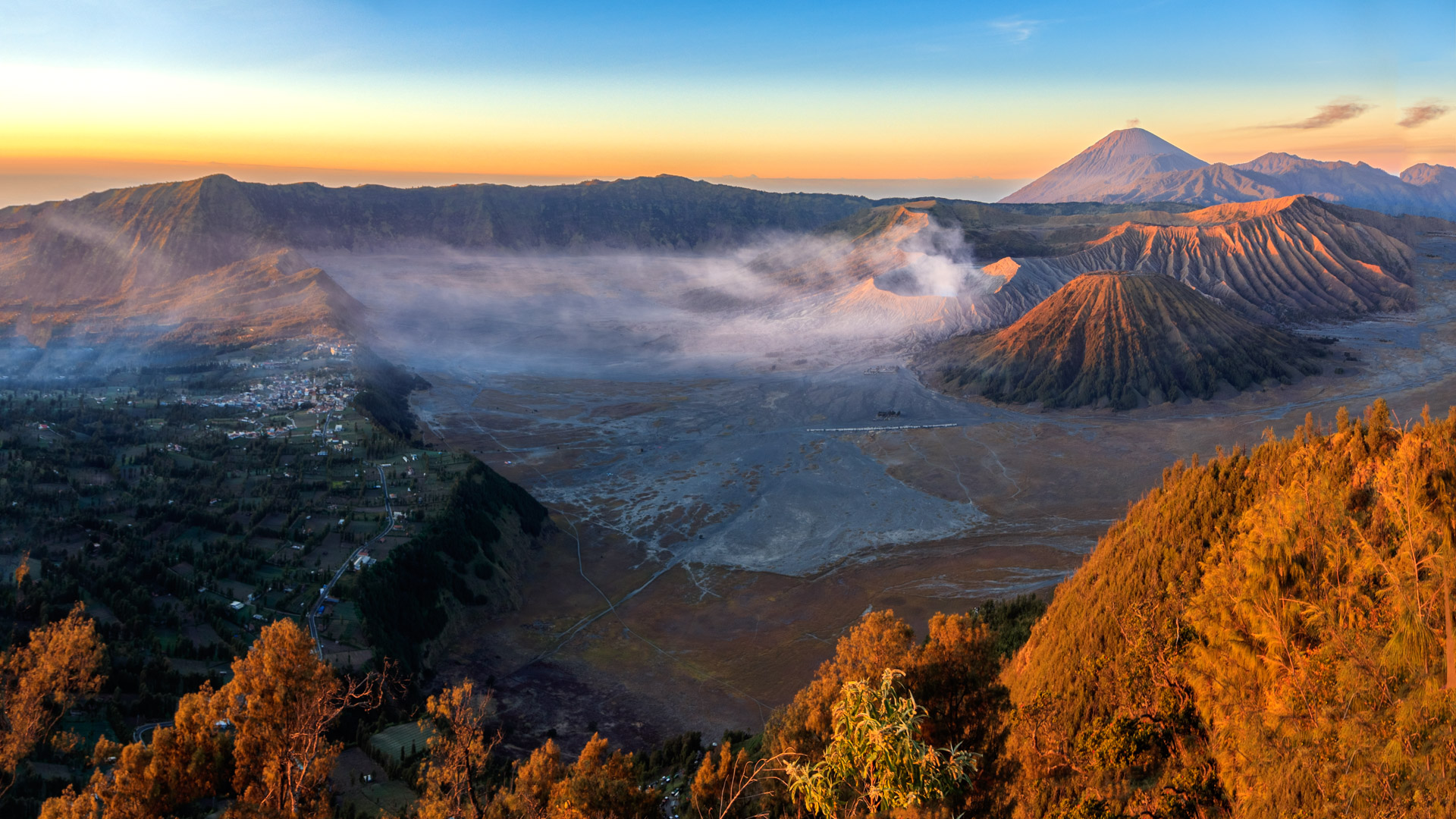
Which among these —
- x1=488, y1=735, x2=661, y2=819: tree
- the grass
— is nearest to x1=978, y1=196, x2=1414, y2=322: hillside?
the grass

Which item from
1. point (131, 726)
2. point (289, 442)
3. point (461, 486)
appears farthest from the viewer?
point (289, 442)

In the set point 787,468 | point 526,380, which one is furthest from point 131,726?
point 526,380

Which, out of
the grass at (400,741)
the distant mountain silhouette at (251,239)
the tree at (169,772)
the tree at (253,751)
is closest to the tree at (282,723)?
the tree at (253,751)

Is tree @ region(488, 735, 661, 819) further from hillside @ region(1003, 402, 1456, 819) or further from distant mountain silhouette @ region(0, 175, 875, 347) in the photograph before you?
distant mountain silhouette @ region(0, 175, 875, 347)

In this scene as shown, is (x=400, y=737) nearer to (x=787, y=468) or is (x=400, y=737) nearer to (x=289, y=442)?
(x=289, y=442)

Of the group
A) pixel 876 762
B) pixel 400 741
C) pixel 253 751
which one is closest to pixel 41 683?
pixel 253 751

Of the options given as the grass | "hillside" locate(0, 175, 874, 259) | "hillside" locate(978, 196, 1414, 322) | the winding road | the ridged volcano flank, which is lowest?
the grass

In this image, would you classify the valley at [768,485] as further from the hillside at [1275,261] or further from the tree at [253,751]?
the tree at [253,751]
